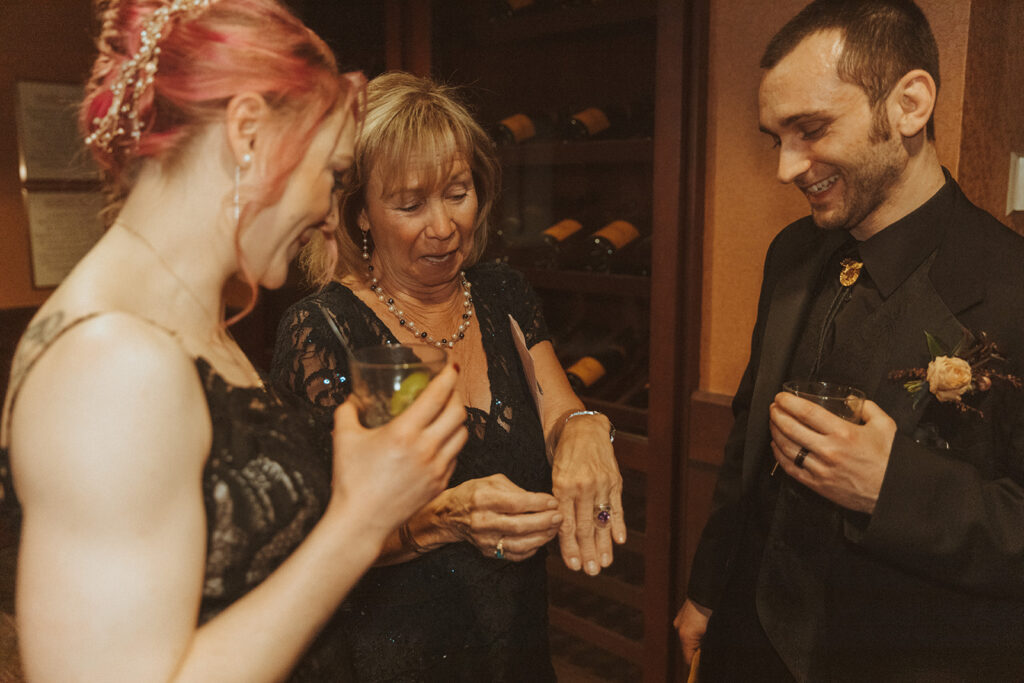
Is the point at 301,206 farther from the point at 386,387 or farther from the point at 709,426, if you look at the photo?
the point at 709,426

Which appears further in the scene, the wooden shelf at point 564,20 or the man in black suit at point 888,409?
the wooden shelf at point 564,20

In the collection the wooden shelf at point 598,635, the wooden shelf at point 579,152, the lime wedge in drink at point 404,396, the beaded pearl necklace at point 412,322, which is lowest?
the wooden shelf at point 598,635

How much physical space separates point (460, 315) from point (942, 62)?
1.28m

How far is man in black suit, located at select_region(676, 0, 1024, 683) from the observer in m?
1.25

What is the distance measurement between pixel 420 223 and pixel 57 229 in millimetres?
2933

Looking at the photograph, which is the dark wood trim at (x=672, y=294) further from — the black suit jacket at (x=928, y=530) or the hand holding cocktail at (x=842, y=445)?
the hand holding cocktail at (x=842, y=445)

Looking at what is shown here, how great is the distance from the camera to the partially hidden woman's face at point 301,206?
93 centimetres

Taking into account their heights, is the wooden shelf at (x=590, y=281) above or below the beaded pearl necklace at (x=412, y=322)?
below

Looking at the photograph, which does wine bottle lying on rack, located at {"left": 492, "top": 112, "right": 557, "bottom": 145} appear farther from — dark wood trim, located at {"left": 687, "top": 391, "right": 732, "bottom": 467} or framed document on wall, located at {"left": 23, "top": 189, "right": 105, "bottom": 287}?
framed document on wall, located at {"left": 23, "top": 189, "right": 105, "bottom": 287}

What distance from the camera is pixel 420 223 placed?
62.2 inches

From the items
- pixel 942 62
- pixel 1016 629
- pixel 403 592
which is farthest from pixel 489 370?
pixel 942 62

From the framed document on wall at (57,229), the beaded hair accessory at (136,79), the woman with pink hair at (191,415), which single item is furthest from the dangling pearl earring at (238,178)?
the framed document on wall at (57,229)

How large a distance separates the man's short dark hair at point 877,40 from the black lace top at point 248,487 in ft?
3.77

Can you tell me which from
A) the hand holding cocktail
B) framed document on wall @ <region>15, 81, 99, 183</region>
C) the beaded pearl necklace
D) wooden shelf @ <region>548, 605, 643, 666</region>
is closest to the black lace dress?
the beaded pearl necklace
